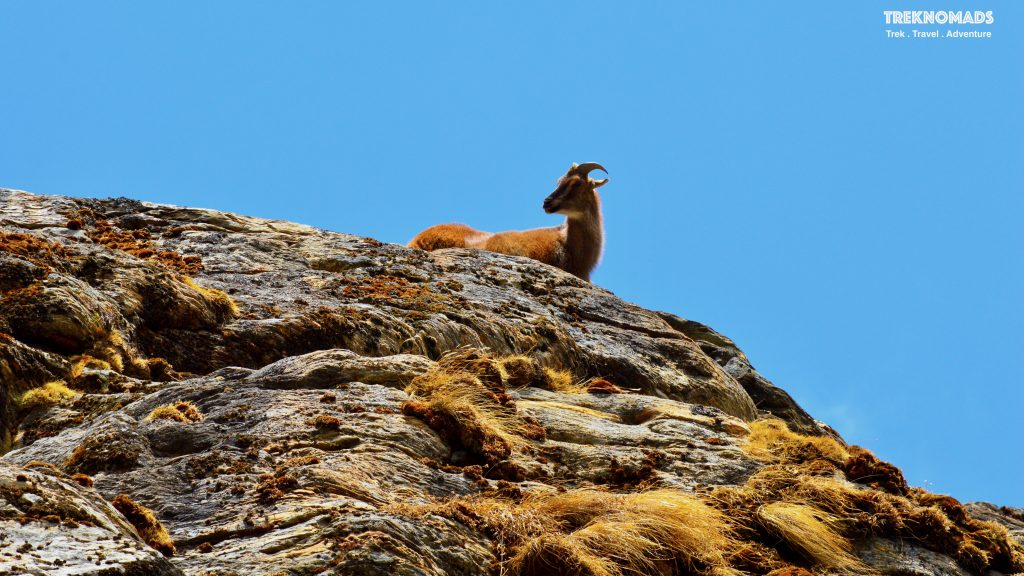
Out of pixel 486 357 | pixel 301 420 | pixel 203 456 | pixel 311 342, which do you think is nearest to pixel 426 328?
pixel 311 342

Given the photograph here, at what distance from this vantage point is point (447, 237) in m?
18.2

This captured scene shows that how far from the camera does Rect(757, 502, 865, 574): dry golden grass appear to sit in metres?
6.58

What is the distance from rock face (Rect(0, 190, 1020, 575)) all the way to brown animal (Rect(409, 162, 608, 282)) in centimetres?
391

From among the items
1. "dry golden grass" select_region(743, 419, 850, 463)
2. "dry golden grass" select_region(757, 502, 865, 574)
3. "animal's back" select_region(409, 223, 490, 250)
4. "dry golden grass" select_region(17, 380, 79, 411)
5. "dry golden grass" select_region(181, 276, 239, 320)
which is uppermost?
"animal's back" select_region(409, 223, 490, 250)

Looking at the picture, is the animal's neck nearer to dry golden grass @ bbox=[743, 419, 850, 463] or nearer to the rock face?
the rock face

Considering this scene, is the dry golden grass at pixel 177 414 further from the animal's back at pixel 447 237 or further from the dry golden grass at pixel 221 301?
the animal's back at pixel 447 237

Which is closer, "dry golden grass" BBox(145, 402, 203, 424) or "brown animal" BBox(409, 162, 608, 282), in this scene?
"dry golden grass" BBox(145, 402, 203, 424)

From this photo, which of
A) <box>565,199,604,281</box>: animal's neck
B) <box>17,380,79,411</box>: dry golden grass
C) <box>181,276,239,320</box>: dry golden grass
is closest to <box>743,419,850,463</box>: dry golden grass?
<box>181,276,239,320</box>: dry golden grass

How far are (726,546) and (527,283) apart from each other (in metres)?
7.51

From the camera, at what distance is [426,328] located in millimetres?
10773

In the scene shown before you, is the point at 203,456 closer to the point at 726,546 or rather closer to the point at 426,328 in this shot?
the point at 726,546

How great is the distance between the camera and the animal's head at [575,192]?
1966 centimetres

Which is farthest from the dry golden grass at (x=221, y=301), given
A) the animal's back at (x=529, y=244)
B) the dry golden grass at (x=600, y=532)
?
the animal's back at (x=529, y=244)

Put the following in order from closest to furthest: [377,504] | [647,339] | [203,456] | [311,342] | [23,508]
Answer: [23,508]
[377,504]
[203,456]
[311,342]
[647,339]
